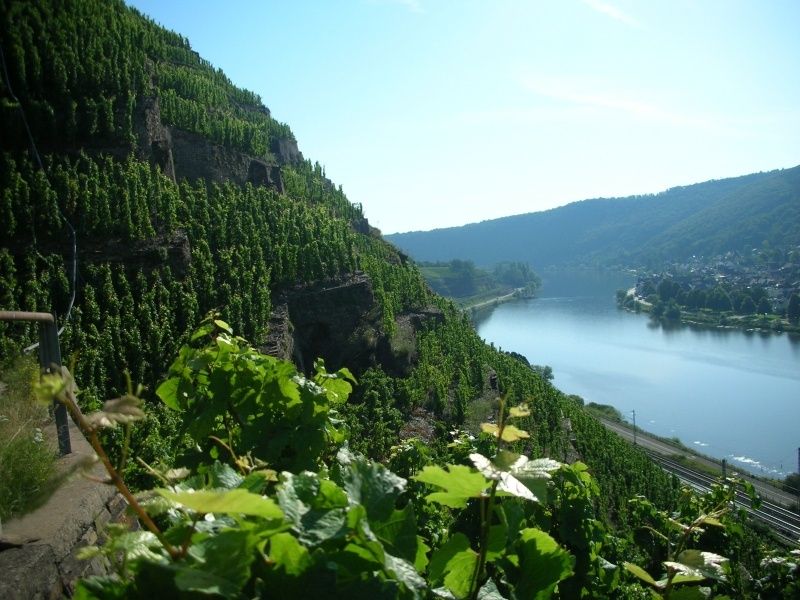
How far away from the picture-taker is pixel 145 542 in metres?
0.76

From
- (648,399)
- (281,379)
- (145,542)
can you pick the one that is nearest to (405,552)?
(145,542)

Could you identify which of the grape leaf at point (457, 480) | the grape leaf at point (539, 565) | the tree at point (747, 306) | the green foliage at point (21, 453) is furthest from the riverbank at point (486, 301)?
the grape leaf at point (457, 480)

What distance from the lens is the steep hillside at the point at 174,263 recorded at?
13.4m

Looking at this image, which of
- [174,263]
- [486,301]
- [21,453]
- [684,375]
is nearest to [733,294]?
[684,375]

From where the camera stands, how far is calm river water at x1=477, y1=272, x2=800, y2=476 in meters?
39.2

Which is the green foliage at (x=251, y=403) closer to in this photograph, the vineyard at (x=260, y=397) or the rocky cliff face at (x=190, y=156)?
the vineyard at (x=260, y=397)

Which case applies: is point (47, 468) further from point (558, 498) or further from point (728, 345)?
point (728, 345)

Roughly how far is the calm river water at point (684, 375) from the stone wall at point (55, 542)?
131 ft

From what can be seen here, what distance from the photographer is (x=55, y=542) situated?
2070mm

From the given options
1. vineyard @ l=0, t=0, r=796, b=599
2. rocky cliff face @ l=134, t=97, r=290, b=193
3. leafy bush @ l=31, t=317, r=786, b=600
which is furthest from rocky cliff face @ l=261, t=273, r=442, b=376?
leafy bush @ l=31, t=317, r=786, b=600

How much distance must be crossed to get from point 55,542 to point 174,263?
15.4 m

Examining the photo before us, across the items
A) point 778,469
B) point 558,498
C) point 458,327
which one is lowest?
point 778,469

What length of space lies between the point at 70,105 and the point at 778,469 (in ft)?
134

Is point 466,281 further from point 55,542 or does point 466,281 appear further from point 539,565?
point 539,565
